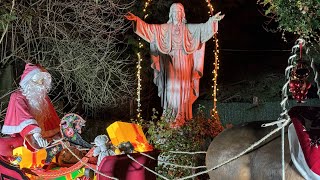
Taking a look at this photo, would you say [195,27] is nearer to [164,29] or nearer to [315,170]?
[164,29]

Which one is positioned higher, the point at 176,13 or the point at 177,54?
the point at 176,13

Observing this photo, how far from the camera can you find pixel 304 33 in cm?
604

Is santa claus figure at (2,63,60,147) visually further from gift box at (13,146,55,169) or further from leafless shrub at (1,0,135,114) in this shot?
leafless shrub at (1,0,135,114)

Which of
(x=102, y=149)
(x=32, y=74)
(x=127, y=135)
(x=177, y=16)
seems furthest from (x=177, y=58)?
(x=102, y=149)

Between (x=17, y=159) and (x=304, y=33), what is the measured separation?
11.2ft

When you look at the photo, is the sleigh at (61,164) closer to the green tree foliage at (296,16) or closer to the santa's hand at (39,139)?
the santa's hand at (39,139)

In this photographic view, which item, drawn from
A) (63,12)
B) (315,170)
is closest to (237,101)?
(63,12)

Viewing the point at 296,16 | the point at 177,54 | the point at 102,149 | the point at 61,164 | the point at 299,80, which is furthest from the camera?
the point at 177,54

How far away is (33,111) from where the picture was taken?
5.78 metres

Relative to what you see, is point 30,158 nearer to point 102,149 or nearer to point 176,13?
point 102,149

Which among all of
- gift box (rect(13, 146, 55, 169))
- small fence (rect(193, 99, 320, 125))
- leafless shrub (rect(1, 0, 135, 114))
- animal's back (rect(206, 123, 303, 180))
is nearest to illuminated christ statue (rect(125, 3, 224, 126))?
leafless shrub (rect(1, 0, 135, 114))

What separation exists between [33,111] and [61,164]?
2.14 feet

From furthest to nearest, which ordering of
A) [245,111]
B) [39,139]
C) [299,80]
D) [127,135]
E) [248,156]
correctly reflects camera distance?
1. [245,111]
2. [127,135]
3. [39,139]
4. [248,156]
5. [299,80]

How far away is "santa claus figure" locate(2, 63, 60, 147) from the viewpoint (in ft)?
17.6
